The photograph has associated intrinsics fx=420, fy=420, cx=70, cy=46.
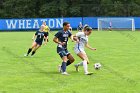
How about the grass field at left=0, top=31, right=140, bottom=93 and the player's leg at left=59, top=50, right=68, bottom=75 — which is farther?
the player's leg at left=59, top=50, right=68, bottom=75

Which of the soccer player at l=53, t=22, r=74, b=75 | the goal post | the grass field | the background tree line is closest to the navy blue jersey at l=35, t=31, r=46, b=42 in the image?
the grass field

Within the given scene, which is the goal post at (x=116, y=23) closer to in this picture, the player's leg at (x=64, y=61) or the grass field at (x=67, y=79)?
the grass field at (x=67, y=79)

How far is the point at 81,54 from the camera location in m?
14.8

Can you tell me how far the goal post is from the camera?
62344mm

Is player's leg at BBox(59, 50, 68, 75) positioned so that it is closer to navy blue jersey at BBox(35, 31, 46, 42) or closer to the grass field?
the grass field

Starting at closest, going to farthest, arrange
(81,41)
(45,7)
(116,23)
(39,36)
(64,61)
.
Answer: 1. (64,61)
2. (81,41)
3. (39,36)
4. (116,23)
5. (45,7)

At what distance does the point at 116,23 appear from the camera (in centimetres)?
6331

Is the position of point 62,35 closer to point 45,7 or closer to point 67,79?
point 67,79

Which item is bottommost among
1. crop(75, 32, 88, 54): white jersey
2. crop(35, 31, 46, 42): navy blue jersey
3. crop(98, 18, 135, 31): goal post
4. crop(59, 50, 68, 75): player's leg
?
crop(98, 18, 135, 31): goal post

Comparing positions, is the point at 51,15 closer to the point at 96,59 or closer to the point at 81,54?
the point at 96,59

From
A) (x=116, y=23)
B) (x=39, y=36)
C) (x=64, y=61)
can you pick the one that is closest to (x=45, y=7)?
(x=116, y=23)

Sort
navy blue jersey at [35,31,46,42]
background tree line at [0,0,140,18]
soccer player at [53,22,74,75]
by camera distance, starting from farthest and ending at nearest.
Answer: background tree line at [0,0,140,18] < navy blue jersey at [35,31,46,42] < soccer player at [53,22,74,75]

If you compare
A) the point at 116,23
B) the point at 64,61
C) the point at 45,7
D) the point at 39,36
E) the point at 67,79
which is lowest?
the point at 116,23

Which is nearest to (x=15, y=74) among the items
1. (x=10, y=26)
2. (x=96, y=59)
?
(x=96, y=59)
